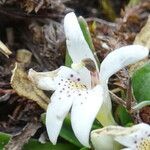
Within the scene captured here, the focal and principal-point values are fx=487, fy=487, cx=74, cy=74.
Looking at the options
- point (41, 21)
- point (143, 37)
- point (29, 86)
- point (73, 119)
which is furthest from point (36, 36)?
point (73, 119)

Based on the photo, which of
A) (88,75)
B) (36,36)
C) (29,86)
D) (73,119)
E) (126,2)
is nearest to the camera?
(73,119)

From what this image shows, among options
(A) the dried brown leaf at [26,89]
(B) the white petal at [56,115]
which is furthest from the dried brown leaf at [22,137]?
(B) the white petal at [56,115]

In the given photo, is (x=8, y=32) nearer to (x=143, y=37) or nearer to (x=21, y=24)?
(x=21, y=24)

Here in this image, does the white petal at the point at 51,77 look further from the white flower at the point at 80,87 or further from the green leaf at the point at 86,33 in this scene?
the green leaf at the point at 86,33

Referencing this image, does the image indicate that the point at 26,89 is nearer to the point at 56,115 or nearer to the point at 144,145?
the point at 56,115

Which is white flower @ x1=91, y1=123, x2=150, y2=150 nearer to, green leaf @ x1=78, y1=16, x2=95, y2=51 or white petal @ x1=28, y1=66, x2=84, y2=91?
white petal @ x1=28, y1=66, x2=84, y2=91

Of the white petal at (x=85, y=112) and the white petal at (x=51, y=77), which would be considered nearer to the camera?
the white petal at (x=85, y=112)

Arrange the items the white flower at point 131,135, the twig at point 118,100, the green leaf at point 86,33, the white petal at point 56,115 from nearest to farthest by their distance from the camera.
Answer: the white flower at point 131,135, the white petal at point 56,115, the twig at point 118,100, the green leaf at point 86,33

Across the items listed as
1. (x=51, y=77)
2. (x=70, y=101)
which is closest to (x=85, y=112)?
(x=70, y=101)
